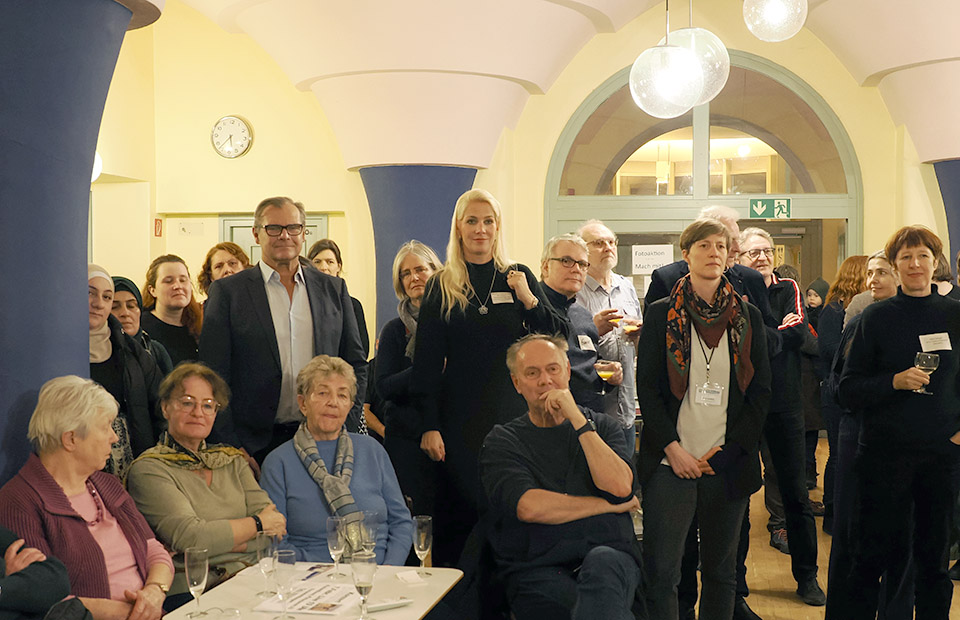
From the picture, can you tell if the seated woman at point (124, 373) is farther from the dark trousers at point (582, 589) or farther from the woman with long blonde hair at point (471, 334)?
the dark trousers at point (582, 589)

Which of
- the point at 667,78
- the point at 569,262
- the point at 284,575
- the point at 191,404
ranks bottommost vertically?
the point at 284,575

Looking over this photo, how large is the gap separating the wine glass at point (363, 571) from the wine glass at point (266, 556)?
27 centimetres

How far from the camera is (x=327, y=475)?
3158 mm

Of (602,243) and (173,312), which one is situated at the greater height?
(602,243)

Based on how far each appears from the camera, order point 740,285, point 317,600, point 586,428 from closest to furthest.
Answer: point 317,600
point 586,428
point 740,285

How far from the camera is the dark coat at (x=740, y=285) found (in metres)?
3.84

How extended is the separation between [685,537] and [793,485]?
1.09 meters

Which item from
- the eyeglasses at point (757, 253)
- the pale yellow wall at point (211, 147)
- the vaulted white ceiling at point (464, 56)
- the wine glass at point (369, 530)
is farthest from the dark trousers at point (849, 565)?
the pale yellow wall at point (211, 147)

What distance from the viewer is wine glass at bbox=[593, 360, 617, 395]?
4.14 metres

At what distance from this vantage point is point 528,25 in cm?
675

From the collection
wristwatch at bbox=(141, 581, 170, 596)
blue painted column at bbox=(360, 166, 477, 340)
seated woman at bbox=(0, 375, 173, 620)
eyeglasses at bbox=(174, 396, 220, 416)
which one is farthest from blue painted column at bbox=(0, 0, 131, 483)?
blue painted column at bbox=(360, 166, 477, 340)

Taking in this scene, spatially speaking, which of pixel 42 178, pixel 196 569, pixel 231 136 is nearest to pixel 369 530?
pixel 196 569

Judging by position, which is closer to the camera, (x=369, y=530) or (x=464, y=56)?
(x=369, y=530)

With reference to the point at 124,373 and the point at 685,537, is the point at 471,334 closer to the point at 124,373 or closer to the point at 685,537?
the point at 685,537
